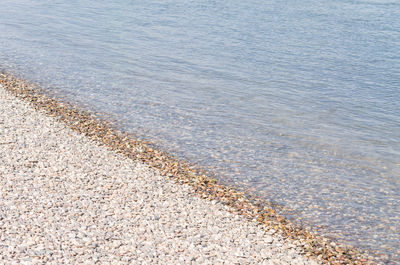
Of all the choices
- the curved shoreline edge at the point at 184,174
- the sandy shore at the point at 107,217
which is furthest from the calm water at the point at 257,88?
the sandy shore at the point at 107,217

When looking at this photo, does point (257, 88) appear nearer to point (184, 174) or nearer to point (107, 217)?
point (184, 174)

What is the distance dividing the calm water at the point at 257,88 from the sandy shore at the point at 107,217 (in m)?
1.77

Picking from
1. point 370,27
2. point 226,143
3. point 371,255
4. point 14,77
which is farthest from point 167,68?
point 370,27

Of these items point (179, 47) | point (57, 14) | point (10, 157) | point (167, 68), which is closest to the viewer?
Result: point (10, 157)

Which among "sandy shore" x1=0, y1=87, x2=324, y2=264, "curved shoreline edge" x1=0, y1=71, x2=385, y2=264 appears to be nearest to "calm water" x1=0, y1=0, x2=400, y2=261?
"curved shoreline edge" x1=0, y1=71, x2=385, y2=264

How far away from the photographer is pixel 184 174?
37.8 feet

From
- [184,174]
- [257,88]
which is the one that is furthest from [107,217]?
[257,88]

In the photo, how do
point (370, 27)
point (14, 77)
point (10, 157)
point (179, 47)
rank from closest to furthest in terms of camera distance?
point (10, 157), point (14, 77), point (179, 47), point (370, 27)

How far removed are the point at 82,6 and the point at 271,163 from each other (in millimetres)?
25345

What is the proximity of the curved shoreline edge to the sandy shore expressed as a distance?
340 millimetres

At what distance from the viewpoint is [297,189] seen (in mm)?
11242

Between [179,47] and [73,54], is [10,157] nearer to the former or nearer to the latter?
[73,54]

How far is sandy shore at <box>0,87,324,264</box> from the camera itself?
7848 mm

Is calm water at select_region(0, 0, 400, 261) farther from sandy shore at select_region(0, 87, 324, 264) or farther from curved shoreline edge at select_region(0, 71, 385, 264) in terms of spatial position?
sandy shore at select_region(0, 87, 324, 264)
